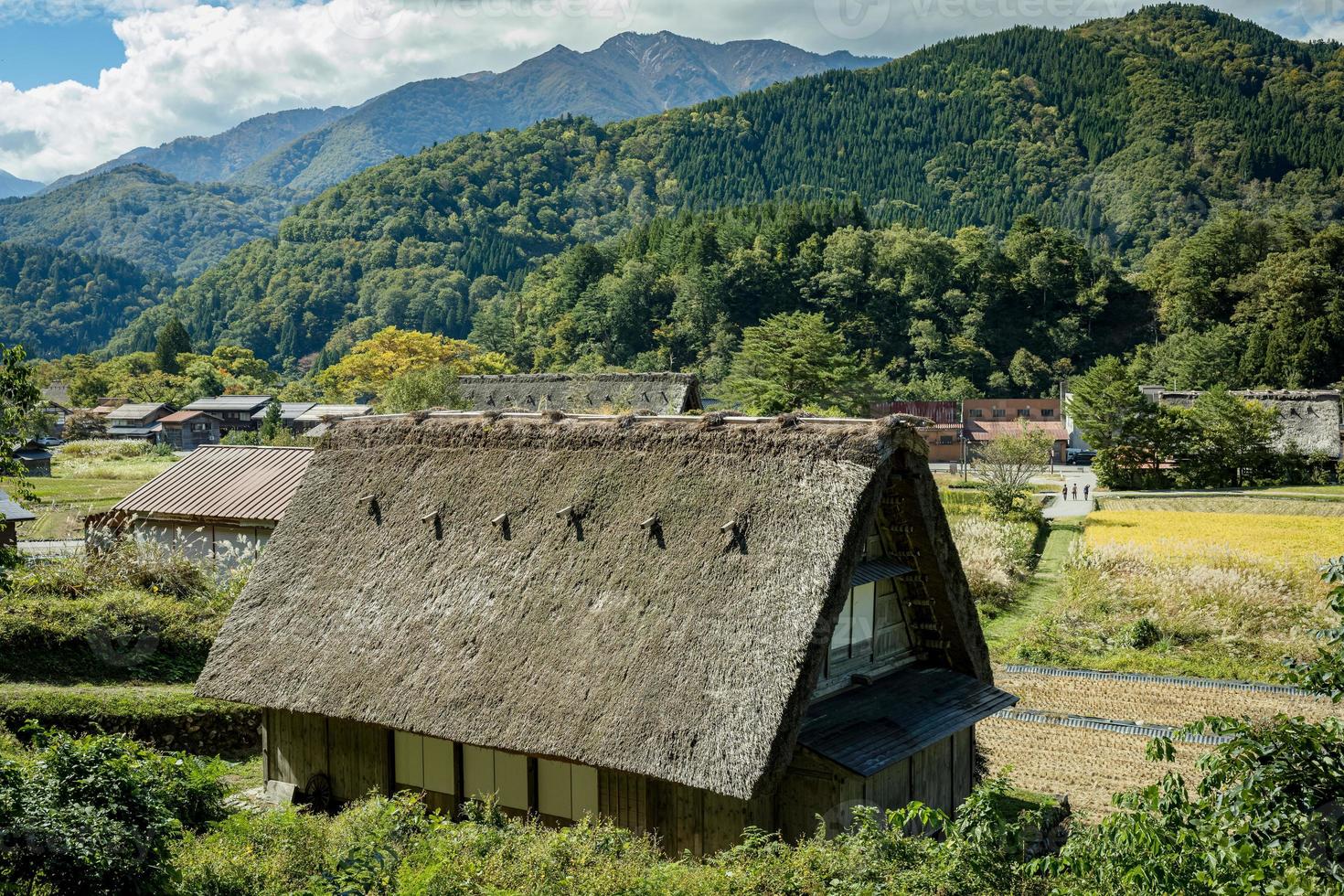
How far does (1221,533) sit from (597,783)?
27986 millimetres

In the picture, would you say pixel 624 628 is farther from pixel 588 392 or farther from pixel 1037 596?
pixel 588 392

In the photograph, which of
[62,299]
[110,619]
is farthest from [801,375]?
[62,299]

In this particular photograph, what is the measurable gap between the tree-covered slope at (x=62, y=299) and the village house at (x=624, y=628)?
15484cm

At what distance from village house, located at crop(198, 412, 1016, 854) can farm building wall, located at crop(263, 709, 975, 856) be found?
0.09ft

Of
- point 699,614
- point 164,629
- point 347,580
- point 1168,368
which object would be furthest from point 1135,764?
point 1168,368

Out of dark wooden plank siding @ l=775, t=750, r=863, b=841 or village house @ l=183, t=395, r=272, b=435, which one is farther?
village house @ l=183, t=395, r=272, b=435

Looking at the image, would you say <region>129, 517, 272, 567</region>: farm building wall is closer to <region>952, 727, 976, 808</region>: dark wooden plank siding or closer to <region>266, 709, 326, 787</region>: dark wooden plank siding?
<region>266, 709, 326, 787</region>: dark wooden plank siding

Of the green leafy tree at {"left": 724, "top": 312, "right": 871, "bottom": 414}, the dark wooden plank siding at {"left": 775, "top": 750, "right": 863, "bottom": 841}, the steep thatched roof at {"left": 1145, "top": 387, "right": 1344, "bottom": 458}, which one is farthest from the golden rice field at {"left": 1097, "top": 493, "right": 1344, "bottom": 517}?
the dark wooden plank siding at {"left": 775, "top": 750, "right": 863, "bottom": 841}

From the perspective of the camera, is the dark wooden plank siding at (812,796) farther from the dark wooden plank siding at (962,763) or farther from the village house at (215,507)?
the village house at (215,507)

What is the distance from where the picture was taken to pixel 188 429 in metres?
74.3

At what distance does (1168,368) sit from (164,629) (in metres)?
Answer: 74.2

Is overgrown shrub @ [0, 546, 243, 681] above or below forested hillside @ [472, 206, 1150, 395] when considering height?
below

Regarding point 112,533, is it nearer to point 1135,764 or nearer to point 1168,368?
point 1135,764

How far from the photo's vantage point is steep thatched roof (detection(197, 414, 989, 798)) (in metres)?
9.56
